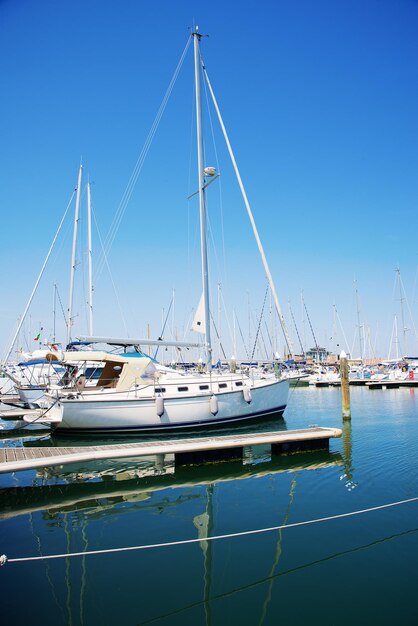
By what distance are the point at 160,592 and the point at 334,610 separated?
225 cm

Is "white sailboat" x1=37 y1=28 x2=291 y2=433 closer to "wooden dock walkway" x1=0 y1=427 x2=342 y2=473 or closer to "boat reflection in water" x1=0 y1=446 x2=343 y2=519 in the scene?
"boat reflection in water" x1=0 y1=446 x2=343 y2=519

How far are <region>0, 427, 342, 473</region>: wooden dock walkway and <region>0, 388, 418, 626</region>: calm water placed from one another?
0.56 meters

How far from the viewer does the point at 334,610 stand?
5.34 m

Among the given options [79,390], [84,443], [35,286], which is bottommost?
[84,443]

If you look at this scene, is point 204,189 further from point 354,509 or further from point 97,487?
point 354,509

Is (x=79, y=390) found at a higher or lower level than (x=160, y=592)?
higher

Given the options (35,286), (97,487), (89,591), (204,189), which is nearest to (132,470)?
(97,487)

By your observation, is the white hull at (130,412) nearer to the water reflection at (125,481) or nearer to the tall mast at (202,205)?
the tall mast at (202,205)

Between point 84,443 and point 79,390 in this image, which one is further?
point 79,390

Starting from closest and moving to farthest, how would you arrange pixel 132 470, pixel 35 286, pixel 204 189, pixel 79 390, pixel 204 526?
pixel 204 526 < pixel 132 470 < pixel 79 390 < pixel 204 189 < pixel 35 286

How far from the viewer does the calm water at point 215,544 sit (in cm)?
546

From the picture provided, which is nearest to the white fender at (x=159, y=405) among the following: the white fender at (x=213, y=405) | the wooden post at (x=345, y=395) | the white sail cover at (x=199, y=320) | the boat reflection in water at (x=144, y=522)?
the white fender at (x=213, y=405)

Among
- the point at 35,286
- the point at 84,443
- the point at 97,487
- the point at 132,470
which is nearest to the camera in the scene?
the point at 97,487

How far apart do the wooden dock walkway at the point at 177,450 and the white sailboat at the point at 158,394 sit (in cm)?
457
